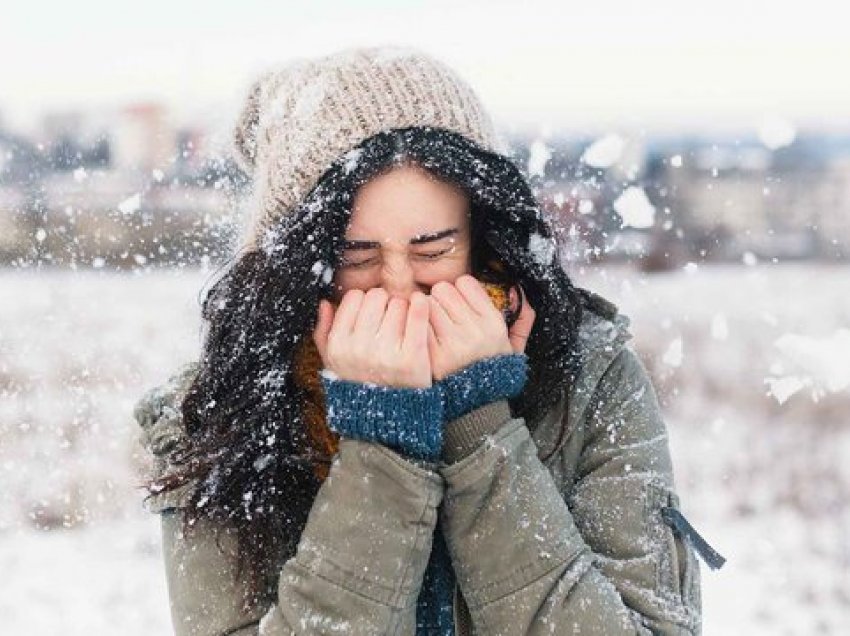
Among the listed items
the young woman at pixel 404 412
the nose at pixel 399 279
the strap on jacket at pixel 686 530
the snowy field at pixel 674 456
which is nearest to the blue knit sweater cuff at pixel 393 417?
the young woman at pixel 404 412

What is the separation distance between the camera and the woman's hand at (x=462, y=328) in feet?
5.63

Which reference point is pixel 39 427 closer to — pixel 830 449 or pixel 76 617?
pixel 76 617

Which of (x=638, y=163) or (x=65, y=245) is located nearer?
(x=638, y=163)

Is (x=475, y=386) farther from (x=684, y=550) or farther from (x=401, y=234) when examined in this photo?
(x=684, y=550)

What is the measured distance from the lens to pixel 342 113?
6.04 ft

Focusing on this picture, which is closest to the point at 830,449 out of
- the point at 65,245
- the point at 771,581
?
the point at 771,581

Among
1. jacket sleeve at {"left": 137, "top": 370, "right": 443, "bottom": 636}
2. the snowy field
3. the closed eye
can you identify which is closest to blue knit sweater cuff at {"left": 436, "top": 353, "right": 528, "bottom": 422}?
jacket sleeve at {"left": 137, "top": 370, "right": 443, "bottom": 636}

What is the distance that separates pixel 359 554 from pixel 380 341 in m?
0.31

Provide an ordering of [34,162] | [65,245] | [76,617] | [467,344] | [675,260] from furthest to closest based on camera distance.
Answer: [675,260]
[65,245]
[34,162]
[76,617]
[467,344]

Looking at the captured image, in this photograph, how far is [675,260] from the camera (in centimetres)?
1305

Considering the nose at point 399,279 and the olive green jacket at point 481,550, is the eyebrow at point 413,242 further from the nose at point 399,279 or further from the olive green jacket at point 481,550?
the olive green jacket at point 481,550

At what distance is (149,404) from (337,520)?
0.51 m

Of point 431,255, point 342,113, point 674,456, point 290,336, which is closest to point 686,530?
point 431,255

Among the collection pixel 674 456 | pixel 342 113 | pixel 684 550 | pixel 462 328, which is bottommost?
pixel 674 456
